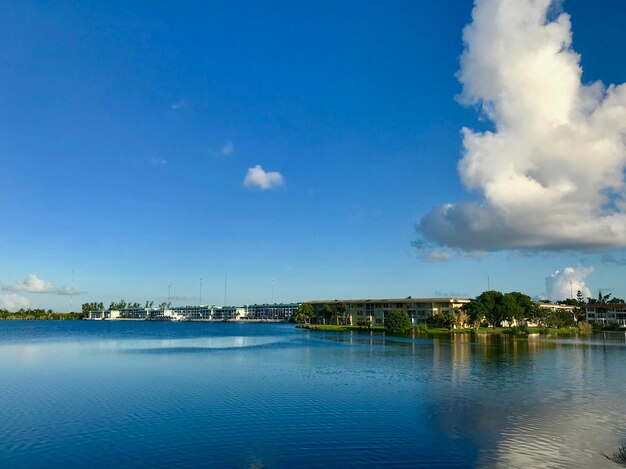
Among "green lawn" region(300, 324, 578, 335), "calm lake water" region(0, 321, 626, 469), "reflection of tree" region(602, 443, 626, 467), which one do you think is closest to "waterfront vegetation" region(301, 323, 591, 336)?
"green lawn" region(300, 324, 578, 335)

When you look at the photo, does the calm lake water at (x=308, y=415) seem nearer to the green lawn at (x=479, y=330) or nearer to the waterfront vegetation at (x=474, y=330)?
the waterfront vegetation at (x=474, y=330)

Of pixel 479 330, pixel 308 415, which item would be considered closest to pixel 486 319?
pixel 479 330

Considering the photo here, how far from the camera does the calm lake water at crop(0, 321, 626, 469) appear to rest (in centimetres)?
2486

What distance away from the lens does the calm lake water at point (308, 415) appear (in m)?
24.9

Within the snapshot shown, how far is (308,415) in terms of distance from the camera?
33688 mm

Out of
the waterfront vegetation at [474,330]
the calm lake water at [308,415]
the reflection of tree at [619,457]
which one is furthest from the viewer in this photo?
the waterfront vegetation at [474,330]

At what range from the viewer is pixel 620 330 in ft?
652

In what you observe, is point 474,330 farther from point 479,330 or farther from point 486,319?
point 486,319

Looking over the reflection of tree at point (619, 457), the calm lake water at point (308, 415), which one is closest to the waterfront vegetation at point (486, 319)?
the calm lake water at point (308, 415)

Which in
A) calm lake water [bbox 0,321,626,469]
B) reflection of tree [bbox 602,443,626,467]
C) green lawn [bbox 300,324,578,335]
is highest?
reflection of tree [bbox 602,443,626,467]

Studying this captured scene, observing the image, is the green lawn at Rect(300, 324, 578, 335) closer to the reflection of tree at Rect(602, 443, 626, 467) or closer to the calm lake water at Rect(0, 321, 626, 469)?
the calm lake water at Rect(0, 321, 626, 469)

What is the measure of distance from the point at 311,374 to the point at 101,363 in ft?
100

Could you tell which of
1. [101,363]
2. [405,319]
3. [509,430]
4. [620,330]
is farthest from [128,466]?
[620,330]

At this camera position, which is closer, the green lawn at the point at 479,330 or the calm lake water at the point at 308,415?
the calm lake water at the point at 308,415
